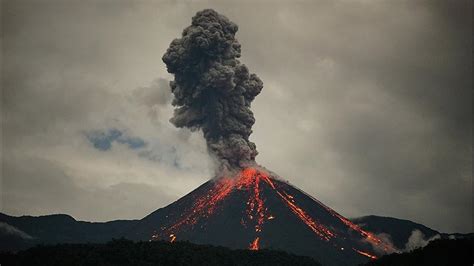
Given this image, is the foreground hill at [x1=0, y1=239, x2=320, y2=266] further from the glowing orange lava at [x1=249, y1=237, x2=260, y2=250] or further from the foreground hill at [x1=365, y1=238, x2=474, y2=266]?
the foreground hill at [x1=365, y1=238, x2=474, y2=266]

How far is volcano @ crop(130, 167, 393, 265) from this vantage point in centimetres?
10637

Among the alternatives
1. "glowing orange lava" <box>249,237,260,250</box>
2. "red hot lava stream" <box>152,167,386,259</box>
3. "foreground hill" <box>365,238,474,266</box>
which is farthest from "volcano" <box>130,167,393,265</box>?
"foreground hill" <box>365,238,474,266</box>

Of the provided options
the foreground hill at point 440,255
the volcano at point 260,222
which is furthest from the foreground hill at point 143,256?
the foreground hill at point 440,255

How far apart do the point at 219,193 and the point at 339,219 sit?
23.3 m

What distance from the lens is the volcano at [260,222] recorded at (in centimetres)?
10637

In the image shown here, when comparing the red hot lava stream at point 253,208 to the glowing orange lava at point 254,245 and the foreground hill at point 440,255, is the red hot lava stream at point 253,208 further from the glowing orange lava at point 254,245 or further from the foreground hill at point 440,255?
the foreground hill at point 440,255

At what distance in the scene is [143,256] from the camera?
8031 cm

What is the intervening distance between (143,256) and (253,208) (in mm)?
40340

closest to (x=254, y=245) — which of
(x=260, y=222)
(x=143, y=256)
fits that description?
(x=260, y=222)

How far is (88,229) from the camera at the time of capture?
480 ft

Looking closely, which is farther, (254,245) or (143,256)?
(254,245)

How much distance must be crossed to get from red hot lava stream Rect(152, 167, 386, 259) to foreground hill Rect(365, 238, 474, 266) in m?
36.7

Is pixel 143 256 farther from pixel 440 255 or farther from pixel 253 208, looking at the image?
pixel 253 208

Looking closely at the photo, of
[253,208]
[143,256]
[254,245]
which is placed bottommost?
[143,256]
